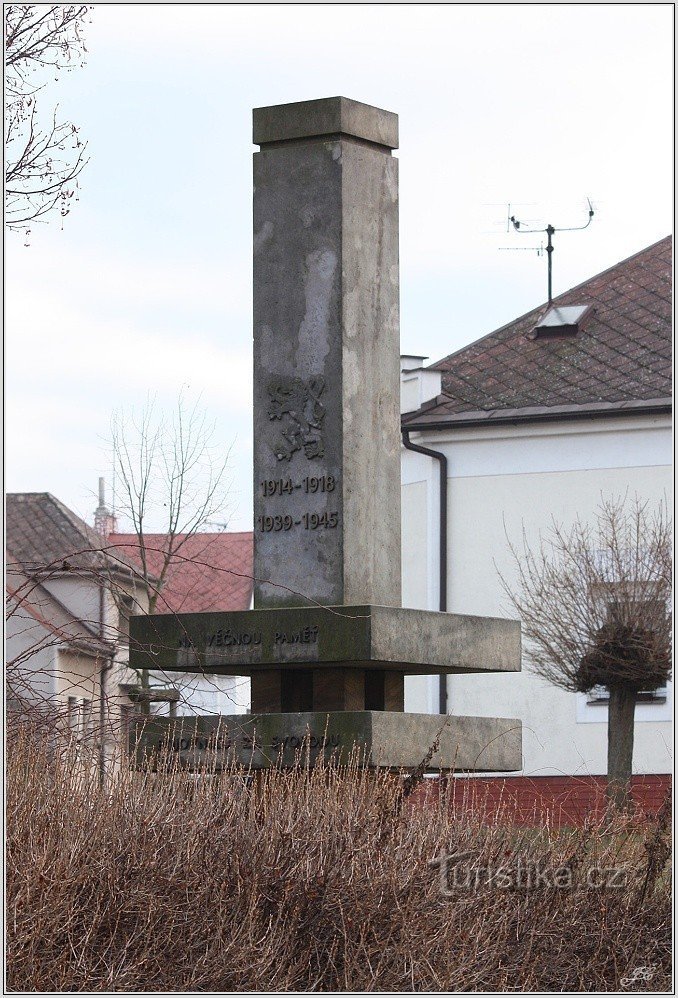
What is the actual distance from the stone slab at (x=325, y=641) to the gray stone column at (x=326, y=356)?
24 centimetres

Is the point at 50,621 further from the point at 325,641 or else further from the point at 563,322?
the point at 563,322

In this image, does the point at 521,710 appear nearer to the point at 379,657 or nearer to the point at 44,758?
the point at 379,657

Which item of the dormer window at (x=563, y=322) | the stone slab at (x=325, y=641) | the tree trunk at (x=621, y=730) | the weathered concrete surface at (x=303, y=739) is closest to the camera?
the weathered concrete surface at (x=303, y=739)

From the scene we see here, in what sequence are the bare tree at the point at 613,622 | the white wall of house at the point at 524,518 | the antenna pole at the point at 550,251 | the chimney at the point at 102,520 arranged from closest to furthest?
the bare tree at the point at 613,622 → the white wall of house at the point at 524,518 → the antenna pole at the point at 550,251 → the chimney at the point at 102,520

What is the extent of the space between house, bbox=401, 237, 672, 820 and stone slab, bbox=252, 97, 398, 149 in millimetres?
11194

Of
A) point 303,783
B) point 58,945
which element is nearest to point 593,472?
point 303,783

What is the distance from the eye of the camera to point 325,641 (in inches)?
315

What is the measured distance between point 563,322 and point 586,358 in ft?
2.60

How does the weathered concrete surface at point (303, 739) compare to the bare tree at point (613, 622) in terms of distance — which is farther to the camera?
the bare tree at point (613, 622)

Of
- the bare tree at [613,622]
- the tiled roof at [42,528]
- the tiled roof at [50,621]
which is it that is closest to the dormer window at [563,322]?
the bare tree at [613,622]

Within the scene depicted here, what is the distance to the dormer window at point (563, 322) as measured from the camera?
70.3 feet
